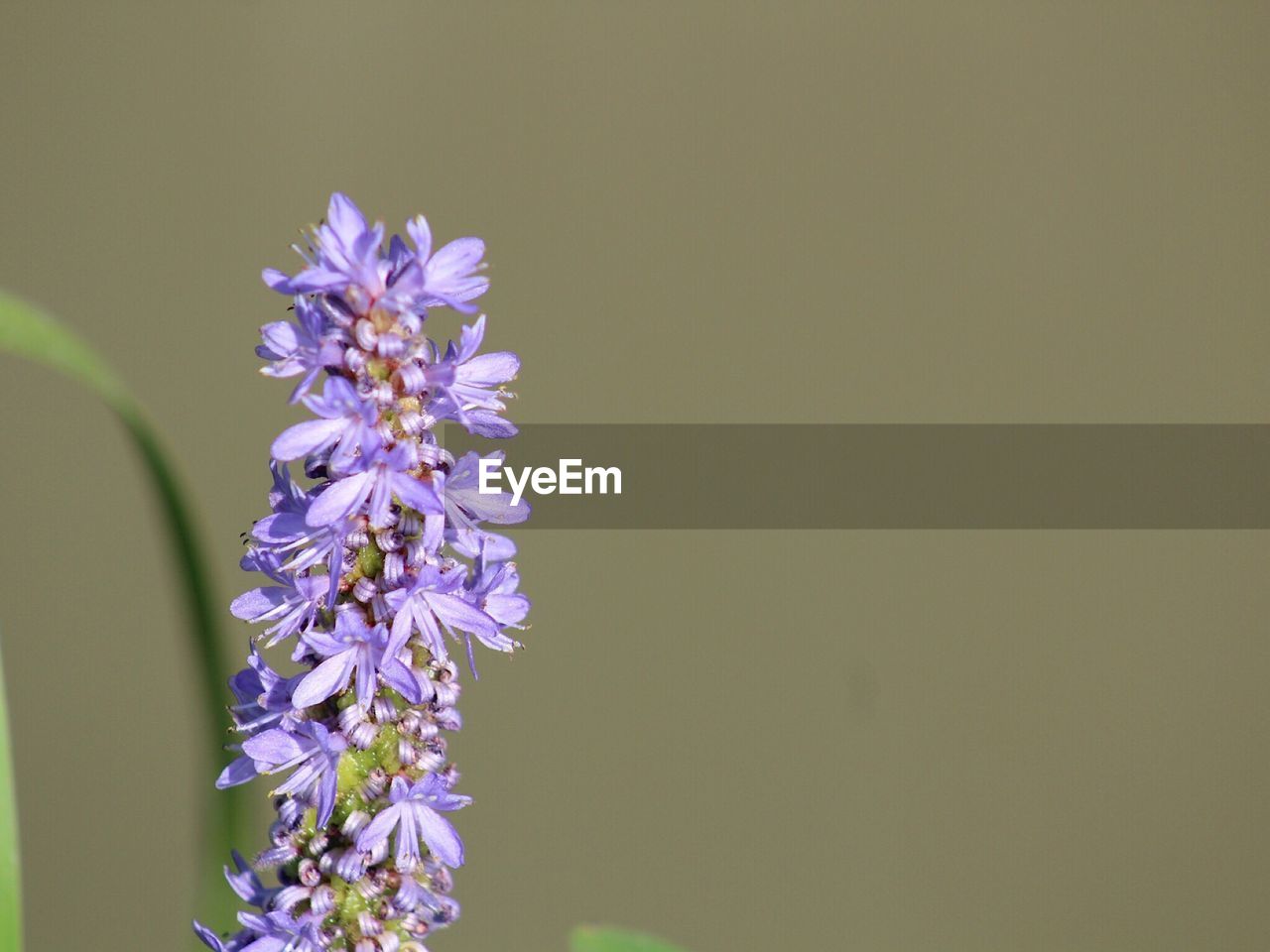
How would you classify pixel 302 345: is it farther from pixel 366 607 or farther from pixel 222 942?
pixel 222 942

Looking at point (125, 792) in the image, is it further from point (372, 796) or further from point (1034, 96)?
point (1034, 96)

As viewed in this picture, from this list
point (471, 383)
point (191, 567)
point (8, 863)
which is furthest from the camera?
point (191, 567)

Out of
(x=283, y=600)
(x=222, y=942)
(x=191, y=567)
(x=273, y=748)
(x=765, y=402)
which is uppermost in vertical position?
(x=765, y=402)

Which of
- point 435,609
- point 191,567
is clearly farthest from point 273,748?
point 191,567

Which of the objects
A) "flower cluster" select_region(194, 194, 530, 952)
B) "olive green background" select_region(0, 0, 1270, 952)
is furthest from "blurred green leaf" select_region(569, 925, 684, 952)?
"olive green background" select_region(0, 0, 1270, 952)

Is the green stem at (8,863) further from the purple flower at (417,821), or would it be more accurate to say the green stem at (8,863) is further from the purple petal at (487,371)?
the purple petal at (487,371)
